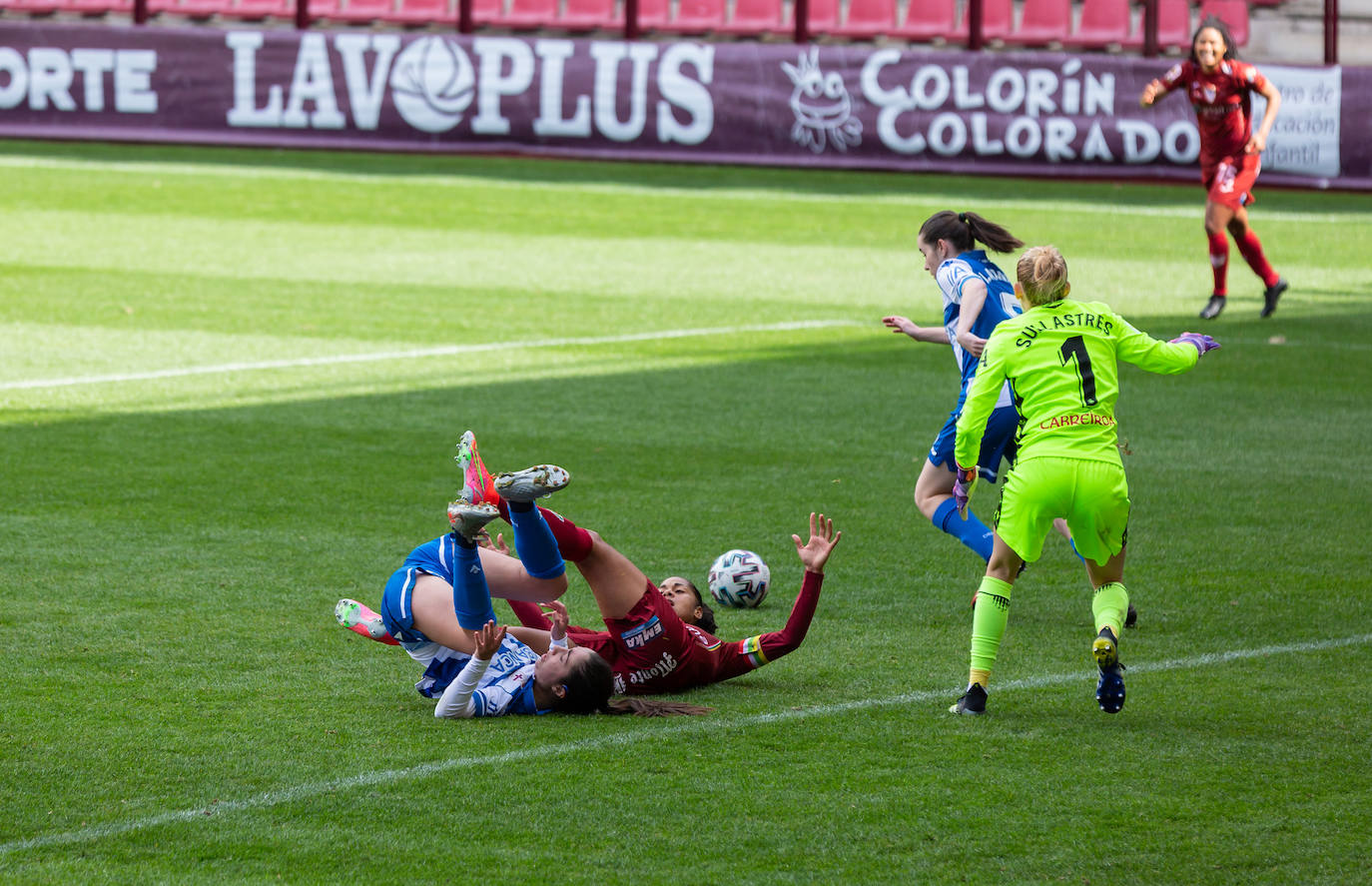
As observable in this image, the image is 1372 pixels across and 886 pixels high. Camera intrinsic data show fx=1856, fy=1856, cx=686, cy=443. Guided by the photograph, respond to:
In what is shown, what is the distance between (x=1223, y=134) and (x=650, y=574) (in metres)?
10.0

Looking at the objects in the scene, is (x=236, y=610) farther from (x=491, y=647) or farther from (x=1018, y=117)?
(x=1018, y=117)

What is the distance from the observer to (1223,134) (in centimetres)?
1622

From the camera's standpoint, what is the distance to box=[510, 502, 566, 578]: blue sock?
6355mm

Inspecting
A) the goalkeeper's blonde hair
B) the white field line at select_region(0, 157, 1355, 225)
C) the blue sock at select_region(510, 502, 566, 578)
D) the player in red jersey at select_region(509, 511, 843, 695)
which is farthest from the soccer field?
the white field line at select_region(0, 157, 1355, 225)

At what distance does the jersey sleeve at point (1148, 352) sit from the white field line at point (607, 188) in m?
17.2

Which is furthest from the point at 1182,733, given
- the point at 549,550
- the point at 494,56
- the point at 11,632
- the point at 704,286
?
the point at 494,56

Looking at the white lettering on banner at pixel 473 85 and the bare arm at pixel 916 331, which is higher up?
the white lettering on banner at pixel 473 85

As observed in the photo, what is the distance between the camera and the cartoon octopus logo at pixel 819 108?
26391 mm

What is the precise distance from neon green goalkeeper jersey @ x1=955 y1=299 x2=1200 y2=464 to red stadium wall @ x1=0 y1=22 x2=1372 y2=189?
19498 millimetres

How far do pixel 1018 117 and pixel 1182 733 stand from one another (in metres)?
20.8

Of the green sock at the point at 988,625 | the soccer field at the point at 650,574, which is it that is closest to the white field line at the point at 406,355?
the soccer field at the point at 650,574

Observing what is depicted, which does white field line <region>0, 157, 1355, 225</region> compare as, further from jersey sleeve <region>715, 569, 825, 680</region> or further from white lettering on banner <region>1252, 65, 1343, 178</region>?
jersey sleeve <region>715, 569, 825, 680</region>

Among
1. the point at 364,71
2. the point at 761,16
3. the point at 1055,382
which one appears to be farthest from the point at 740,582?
the point at 761,16

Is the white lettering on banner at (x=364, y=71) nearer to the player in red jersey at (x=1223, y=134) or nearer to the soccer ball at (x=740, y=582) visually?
the player in red jersey at (x=1223, y=134)
